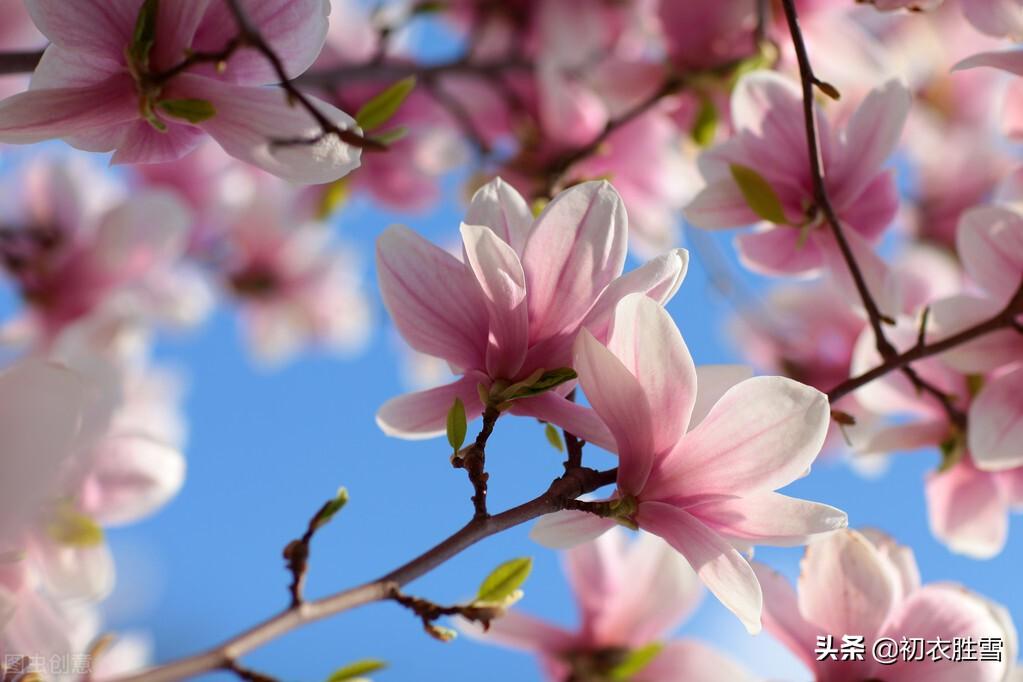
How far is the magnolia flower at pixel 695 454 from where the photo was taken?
1.33ft

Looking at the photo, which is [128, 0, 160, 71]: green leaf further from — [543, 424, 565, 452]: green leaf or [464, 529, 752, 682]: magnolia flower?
[464, 529, 752, 682]: magnolia flower

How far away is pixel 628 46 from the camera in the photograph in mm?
1161

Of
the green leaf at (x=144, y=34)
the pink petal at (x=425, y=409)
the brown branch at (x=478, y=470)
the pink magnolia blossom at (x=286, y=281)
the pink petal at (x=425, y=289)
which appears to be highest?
Result: the pink magnolia blossom at (x=286, y=281)

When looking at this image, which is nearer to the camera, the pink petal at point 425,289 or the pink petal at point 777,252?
the pink petal at point 425,289

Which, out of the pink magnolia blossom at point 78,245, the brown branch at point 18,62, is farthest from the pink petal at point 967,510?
the pink magnolia blossom at point 78,245

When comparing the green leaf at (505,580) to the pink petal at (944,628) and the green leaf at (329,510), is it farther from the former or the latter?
the pink petal at (944,628)

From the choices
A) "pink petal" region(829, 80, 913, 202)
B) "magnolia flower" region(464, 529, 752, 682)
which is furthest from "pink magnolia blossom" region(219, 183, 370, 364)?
"pink petal" region(829, 80, 913, 202)

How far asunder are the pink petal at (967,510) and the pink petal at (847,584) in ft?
0.60

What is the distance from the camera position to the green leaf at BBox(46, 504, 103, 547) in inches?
24.3

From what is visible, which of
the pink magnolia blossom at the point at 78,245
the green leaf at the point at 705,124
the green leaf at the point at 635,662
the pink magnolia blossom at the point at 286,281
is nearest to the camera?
the green leaf at the point at 635,662

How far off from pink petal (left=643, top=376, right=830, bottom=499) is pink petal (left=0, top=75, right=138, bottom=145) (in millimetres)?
316

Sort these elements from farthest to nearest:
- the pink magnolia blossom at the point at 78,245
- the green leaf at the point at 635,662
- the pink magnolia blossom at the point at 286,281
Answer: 1. the pink magnolia blossom at the point at 286,281
2. the pink magnolia blossom at the point at 78,245
3. the green leaf at the point at 635,662

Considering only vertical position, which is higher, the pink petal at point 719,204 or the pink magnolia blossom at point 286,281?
the pink magnolia blossom at point 286,281

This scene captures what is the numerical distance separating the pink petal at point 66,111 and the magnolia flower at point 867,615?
0.41m
